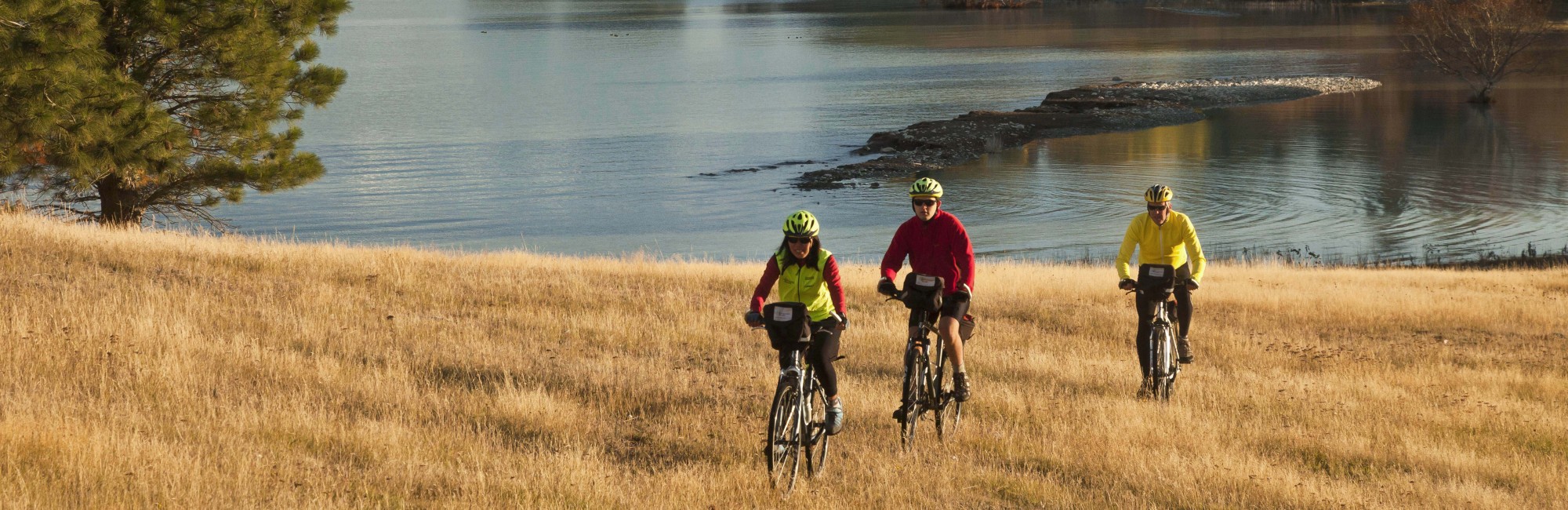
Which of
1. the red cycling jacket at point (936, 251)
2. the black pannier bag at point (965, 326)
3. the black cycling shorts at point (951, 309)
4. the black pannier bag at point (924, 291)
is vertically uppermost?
the red cycling jacket at point (936, 251)

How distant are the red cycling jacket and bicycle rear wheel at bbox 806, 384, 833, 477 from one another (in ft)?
3.38

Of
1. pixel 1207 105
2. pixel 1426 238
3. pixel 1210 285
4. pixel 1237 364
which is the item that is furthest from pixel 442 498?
pixel 1207 105

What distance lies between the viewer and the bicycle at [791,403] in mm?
7480

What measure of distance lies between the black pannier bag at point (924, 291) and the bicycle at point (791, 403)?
0.96 m

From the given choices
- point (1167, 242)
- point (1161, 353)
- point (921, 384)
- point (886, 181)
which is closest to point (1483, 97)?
point (886, 181)

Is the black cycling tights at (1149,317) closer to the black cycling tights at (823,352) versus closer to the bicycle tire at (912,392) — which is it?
the bicycle tire at (912,392)

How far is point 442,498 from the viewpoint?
7.67m

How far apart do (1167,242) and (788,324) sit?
15.2ft

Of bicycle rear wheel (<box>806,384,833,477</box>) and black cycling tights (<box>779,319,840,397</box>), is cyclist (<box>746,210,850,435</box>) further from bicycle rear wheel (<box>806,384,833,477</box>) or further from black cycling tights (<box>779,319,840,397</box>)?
bicycle rear wheel (<box>806,384,833,477</box>)

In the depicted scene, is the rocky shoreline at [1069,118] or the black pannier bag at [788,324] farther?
the rocky shoreline at [1069,118]

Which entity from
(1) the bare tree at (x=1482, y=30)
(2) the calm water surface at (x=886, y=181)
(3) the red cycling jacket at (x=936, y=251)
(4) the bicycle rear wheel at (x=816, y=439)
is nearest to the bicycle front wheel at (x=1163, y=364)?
(3) the red cycling jacket at (x=936, y=251)

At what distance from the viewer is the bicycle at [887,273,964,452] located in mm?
8641

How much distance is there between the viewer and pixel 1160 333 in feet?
36.3

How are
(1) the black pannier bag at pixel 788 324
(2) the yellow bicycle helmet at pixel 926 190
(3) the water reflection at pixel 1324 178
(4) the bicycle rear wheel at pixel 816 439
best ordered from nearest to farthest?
(1) the black pannier bag at pixel 788 324 < (4) the bicycle rear wheel at pixel 816 439 < (2) the yellow bicycle helmet at pixel 926 190 < (3) the water reflection at pixel 1324 178
